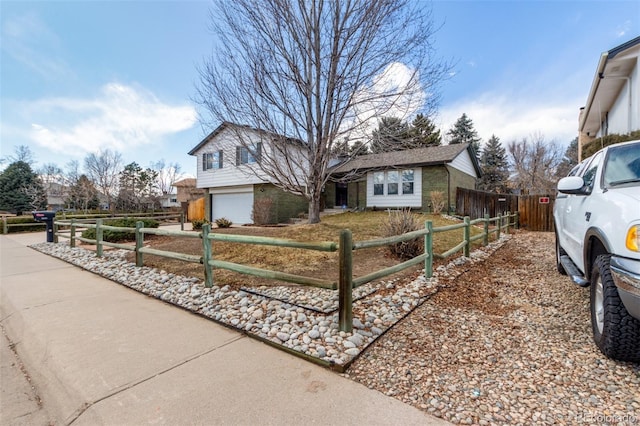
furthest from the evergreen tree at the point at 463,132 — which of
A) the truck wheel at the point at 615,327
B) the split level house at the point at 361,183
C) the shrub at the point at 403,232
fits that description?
the truck wheel at the point at 615,327

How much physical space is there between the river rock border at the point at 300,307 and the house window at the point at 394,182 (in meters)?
11.2

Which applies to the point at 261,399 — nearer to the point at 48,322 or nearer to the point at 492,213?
the point at 48,322

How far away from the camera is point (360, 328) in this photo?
10.0 feet

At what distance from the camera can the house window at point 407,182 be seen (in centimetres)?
1628

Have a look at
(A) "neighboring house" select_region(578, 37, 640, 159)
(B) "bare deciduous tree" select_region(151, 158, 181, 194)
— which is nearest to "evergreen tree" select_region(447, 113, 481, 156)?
(A) "neighboring house" select_region(578, 37, 640, 159)

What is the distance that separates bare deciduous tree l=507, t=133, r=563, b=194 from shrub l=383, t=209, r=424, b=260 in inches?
985

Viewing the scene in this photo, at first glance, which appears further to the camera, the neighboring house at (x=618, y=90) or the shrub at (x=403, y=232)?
the neighboring house at (x=618, y=90)

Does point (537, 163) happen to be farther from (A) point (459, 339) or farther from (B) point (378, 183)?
(A) point (459, 339)

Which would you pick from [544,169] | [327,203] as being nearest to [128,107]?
[327,203]

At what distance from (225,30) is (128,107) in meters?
7.23

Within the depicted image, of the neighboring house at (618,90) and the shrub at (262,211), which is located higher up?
the neighboring house at (618,90)

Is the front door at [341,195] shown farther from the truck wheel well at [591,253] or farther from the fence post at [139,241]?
the truck wheel well at [591,253]

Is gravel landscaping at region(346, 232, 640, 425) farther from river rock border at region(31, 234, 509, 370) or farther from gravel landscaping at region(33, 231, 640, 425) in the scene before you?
river rock border at region(31, 234, 509, 370)

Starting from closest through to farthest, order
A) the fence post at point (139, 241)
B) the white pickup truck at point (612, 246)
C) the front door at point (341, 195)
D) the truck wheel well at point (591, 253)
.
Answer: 1. the white pickup truck at point (612, 246)
2. the truck wheel well at point (591, 253)
3. the fence post at point (139, 241)
4. the front door at point (341, 195)
